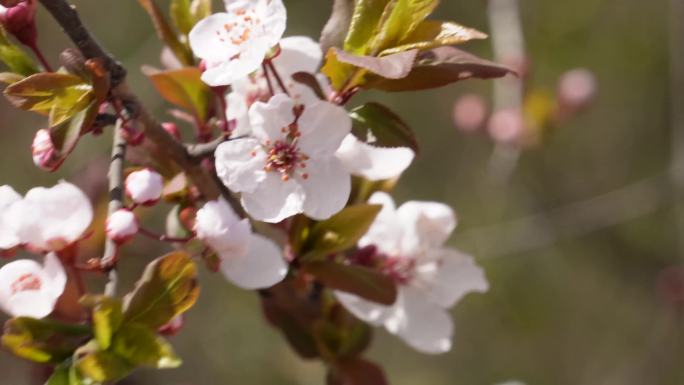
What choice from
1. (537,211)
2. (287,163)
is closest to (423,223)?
(287,163)

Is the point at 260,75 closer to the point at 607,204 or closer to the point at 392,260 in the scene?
the point at 392,260

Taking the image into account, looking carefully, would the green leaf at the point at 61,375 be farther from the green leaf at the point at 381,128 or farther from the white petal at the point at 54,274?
the green leaf at the point at 381,128

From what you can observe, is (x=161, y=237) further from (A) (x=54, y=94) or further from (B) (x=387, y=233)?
(B) (x=387, y=233)

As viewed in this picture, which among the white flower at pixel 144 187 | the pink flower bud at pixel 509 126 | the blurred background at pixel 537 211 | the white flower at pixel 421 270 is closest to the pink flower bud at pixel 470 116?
the pink flower bud at pixel 509 126

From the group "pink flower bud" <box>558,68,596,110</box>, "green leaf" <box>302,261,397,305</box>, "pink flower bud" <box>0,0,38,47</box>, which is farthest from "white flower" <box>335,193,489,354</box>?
"pink flower bud" <box>558,68,596,110</box>

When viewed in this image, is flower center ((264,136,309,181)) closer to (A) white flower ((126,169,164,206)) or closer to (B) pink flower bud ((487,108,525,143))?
(A) white flower ((126,169,164,206))

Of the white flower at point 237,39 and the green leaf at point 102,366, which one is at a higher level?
the white flower at point 237,39
